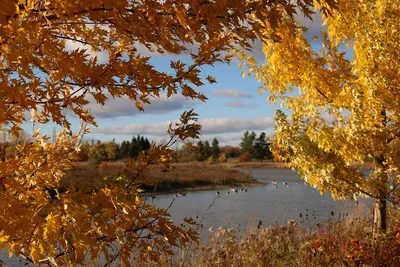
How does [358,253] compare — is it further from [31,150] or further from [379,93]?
[31,150]

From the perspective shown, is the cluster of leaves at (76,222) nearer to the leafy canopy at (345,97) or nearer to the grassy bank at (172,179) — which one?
the leafy canopy at (345,97)

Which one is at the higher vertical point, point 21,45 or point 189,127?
point 21,45

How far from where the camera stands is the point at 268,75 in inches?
283

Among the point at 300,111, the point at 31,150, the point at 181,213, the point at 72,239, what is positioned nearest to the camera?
the point at 72,239

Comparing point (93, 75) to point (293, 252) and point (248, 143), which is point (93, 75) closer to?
point (293, 252)

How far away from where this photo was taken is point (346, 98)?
20.5 feet

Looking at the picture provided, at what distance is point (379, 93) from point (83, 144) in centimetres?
415

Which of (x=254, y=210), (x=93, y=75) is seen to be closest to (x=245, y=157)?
(x=254, y=210)

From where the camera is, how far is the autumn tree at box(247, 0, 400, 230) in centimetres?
596

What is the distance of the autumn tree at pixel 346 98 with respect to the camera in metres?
5.96

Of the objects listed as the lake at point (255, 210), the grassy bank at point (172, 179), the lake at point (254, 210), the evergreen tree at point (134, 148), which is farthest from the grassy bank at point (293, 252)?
the evergreen tree at point (134, 148)

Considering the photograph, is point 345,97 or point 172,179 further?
point 172,179

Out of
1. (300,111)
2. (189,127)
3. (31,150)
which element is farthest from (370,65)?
(31,150)

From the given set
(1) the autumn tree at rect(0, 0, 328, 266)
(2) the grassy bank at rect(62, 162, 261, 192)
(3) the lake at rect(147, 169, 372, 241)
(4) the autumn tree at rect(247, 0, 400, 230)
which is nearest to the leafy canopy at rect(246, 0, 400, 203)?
(4) the autumn tree at rect(247, 0, 400, 230)
